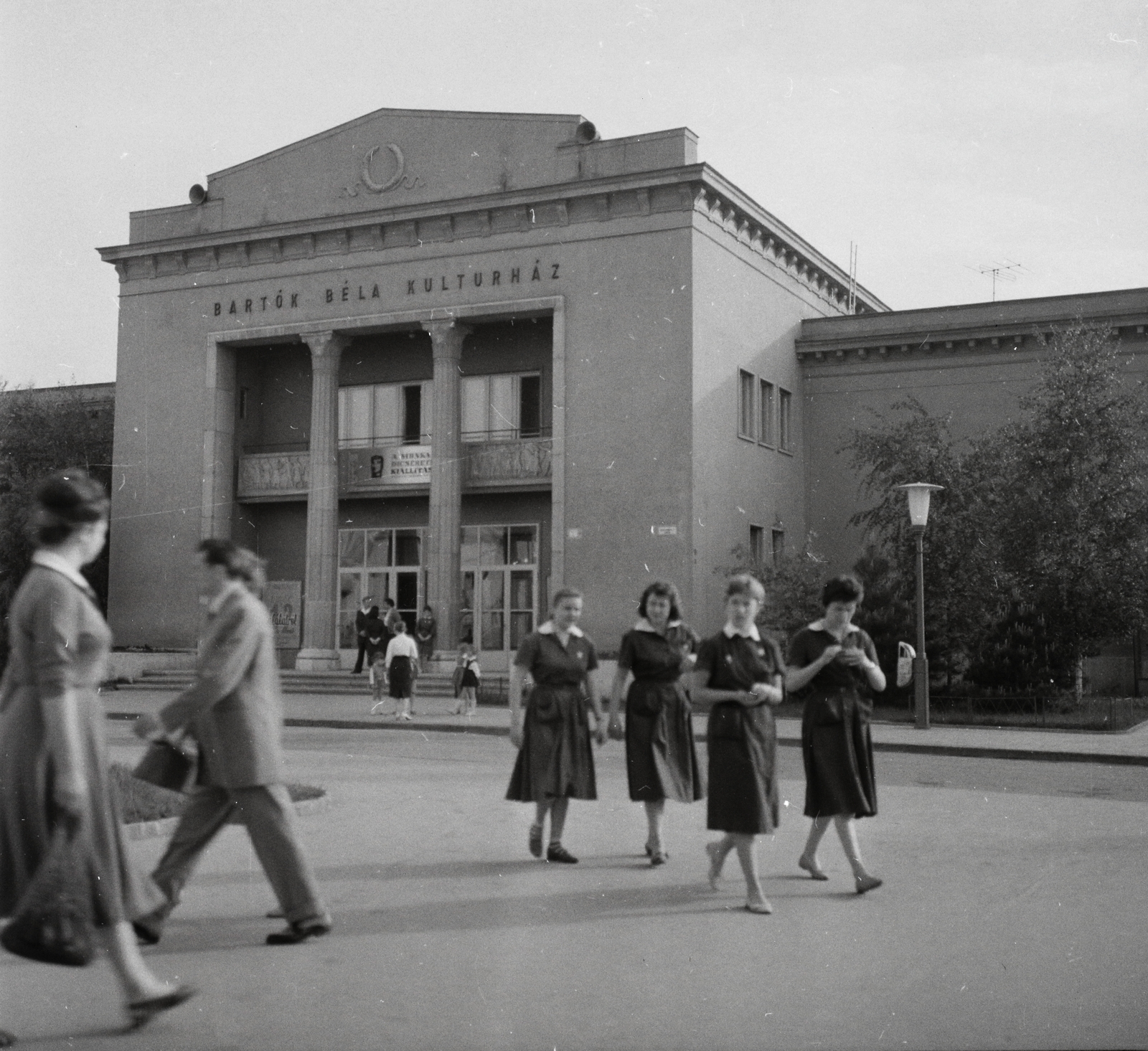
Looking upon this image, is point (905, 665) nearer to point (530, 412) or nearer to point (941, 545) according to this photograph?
point (941, 545)

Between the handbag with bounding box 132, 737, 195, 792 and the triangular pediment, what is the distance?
2826 cm

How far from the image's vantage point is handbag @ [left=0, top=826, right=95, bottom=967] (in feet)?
15.7

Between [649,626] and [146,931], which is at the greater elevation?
[649,626]

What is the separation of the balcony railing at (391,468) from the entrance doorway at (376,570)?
1.42m

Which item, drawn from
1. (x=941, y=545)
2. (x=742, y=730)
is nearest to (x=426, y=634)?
(x=941, y=545)

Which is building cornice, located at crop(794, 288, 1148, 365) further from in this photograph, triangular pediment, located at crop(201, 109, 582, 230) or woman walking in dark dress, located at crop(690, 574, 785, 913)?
woman walking in dark dress, located at crop(690, 574, 785, 913)

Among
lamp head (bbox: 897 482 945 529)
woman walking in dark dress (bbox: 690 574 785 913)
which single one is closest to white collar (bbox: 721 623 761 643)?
woman walking in dark dress (bbox: 690 574 785 913)

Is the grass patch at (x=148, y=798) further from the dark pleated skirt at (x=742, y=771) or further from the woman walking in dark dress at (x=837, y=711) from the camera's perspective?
the woman walking in dark dress at (x=837, y=711)

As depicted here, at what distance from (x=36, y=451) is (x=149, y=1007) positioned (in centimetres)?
3727

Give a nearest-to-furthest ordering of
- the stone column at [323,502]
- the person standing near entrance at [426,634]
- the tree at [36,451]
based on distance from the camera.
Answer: the person standing near entrance at [426,634] < the stone column at [323,502] < the tree at [36,451]

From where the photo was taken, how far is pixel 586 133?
108ft

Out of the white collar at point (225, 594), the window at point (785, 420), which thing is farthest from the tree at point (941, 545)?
the white collar at point (225, 594)

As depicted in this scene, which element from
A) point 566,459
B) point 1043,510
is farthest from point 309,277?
point 1043,510

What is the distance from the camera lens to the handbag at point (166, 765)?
6.36m
